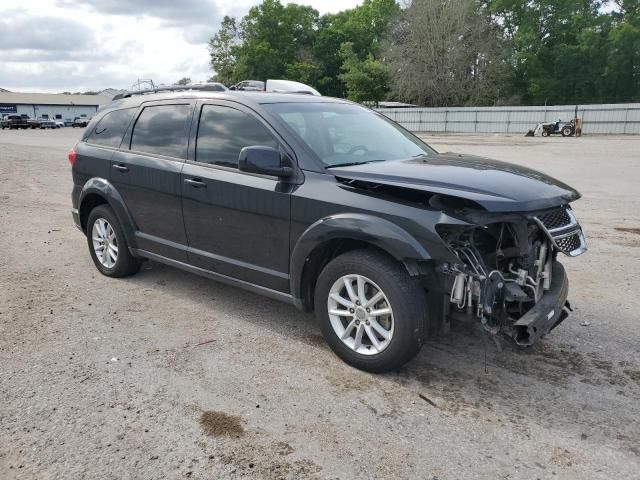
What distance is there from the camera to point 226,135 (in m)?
4.55

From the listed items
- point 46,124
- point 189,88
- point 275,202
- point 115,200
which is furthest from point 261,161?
point 46,124

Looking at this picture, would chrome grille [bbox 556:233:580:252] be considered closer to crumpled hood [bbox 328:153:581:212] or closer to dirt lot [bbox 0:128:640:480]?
crumpled hood [bbox 328:153:581:212]

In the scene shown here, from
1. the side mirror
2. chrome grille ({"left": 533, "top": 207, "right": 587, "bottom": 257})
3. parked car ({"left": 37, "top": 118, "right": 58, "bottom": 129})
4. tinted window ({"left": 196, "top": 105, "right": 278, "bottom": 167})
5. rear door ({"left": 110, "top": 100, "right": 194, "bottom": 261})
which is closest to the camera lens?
chrome grille ({"left": 533, "top": 207, "right": 587, "bottom": 257})

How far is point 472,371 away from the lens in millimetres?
3836

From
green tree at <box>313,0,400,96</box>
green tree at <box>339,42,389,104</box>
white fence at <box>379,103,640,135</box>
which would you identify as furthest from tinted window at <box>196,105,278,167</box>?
green tree at <box>313,0,400,96</box>

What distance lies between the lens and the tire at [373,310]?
349 centimetres

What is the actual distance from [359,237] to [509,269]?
3.19 feet

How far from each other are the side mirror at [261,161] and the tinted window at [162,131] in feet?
3.77

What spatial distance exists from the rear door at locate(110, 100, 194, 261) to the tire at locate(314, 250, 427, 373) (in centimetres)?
167

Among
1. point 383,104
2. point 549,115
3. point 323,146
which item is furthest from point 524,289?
point 383,104

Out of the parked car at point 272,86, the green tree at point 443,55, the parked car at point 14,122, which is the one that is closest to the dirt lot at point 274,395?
the parked car at point 272,86

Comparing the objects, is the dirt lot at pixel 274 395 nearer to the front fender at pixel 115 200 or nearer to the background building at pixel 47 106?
the front fender at pixel 115 200

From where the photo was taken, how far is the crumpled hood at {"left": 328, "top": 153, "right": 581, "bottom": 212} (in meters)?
3.30

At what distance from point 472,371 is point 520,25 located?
73.9 meters
